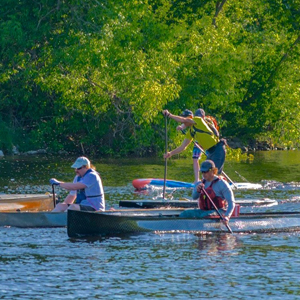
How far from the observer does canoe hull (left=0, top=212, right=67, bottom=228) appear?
15.2 metres

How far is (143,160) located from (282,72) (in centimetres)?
931

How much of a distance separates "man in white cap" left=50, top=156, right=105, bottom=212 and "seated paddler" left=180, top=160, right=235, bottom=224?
5.66ft

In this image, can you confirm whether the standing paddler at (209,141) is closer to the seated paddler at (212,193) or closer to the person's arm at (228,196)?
the seated paddler at (212,193)

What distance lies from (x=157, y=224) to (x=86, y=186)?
54.9 inches

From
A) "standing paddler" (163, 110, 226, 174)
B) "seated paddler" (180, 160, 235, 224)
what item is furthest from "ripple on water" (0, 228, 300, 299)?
"standing paddler" (163, 110, 226, 174)

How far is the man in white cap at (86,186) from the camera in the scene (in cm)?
1433

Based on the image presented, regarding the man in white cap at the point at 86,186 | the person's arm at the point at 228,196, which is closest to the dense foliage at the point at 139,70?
the man in white cap at the point at 86,186

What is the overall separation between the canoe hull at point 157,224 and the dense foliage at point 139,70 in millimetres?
17092

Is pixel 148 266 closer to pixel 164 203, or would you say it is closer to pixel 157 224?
pixel 157 224

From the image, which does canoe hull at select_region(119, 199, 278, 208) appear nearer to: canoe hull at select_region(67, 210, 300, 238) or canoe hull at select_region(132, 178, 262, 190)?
canoe hull at select_region(67, 210, 300, 238)

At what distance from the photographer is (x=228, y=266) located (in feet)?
39.1

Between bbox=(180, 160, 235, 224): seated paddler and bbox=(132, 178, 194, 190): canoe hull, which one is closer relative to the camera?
bbox=(180, 160, 235, 224): seated paddler

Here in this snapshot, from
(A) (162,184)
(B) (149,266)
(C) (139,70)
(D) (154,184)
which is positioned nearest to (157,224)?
(B) (149,266)

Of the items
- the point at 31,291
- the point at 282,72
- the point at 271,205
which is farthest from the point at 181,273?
the point at 282,72
